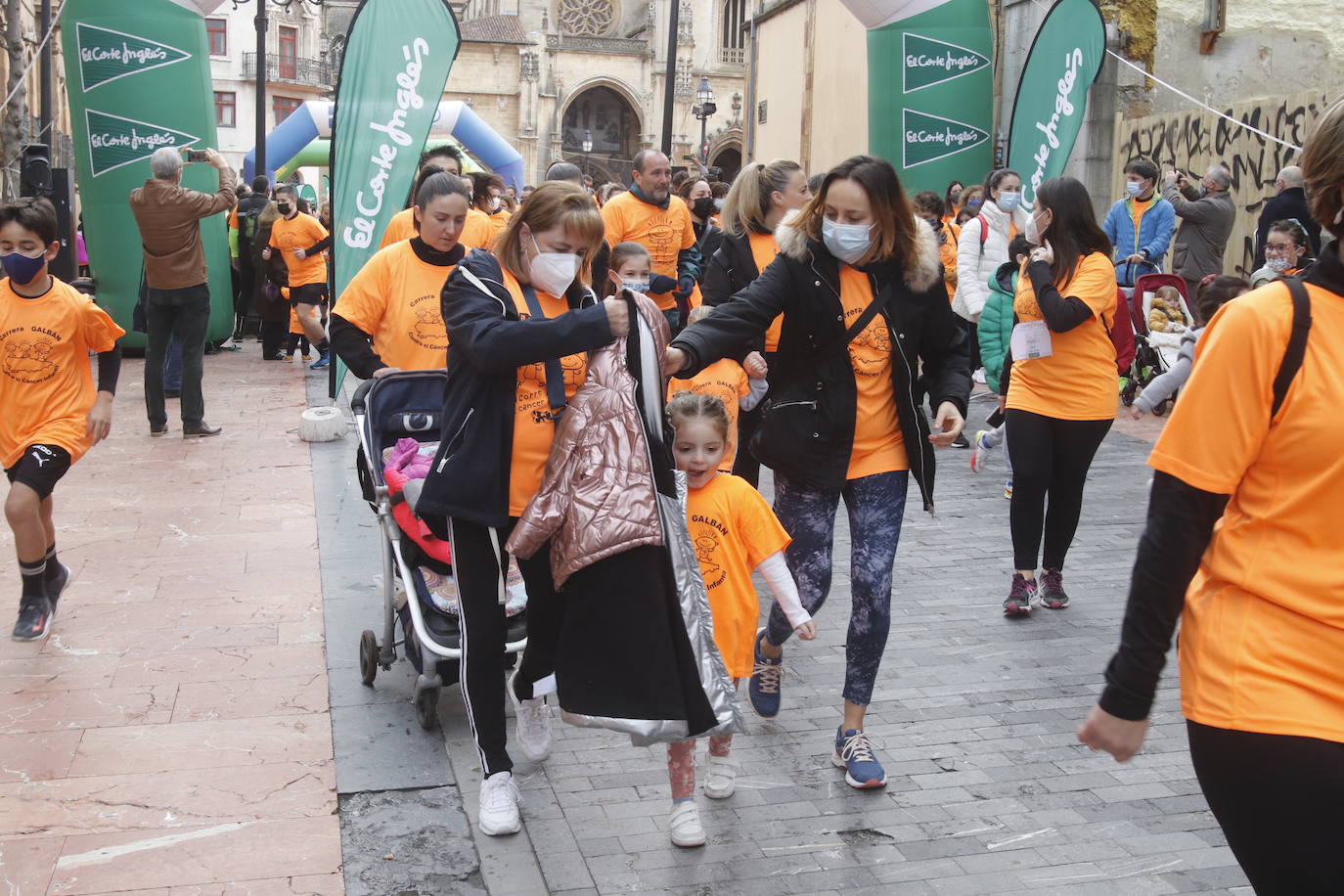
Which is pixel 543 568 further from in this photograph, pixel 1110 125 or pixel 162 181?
pixel 1110 125

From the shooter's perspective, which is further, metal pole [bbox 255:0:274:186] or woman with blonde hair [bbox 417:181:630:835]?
metal pole [bbox 255:0:274:186]

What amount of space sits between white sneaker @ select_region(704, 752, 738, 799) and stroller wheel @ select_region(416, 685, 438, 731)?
1006 mm

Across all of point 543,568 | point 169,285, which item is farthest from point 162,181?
point 543,568

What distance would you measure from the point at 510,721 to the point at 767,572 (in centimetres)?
128

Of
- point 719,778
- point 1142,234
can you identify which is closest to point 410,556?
point 719,778

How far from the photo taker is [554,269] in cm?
397

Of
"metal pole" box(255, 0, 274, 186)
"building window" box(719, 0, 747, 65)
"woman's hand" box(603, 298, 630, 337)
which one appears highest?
"building window" box(719, 0, 747, 65)

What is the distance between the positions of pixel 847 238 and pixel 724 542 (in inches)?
40.6

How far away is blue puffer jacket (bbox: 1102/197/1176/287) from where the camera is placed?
39.4 ft

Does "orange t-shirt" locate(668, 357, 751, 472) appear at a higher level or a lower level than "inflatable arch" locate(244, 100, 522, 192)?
lower

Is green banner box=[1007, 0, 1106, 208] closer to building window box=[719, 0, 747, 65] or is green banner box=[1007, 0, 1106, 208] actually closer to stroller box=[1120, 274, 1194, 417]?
stroller box=[1120, 274, 1194, 417]

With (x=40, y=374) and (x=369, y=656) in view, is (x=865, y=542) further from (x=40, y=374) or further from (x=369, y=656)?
(x=40, y=374)

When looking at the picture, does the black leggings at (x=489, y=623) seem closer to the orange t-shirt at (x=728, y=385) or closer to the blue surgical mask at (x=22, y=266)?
the orange t-shirt at (x=728, y=385)

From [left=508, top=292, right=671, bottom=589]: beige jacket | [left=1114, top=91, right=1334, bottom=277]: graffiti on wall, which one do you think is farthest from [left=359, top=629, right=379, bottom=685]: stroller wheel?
[left=1114, top=91, right=1334, bottom=277]: graffiti on wall
